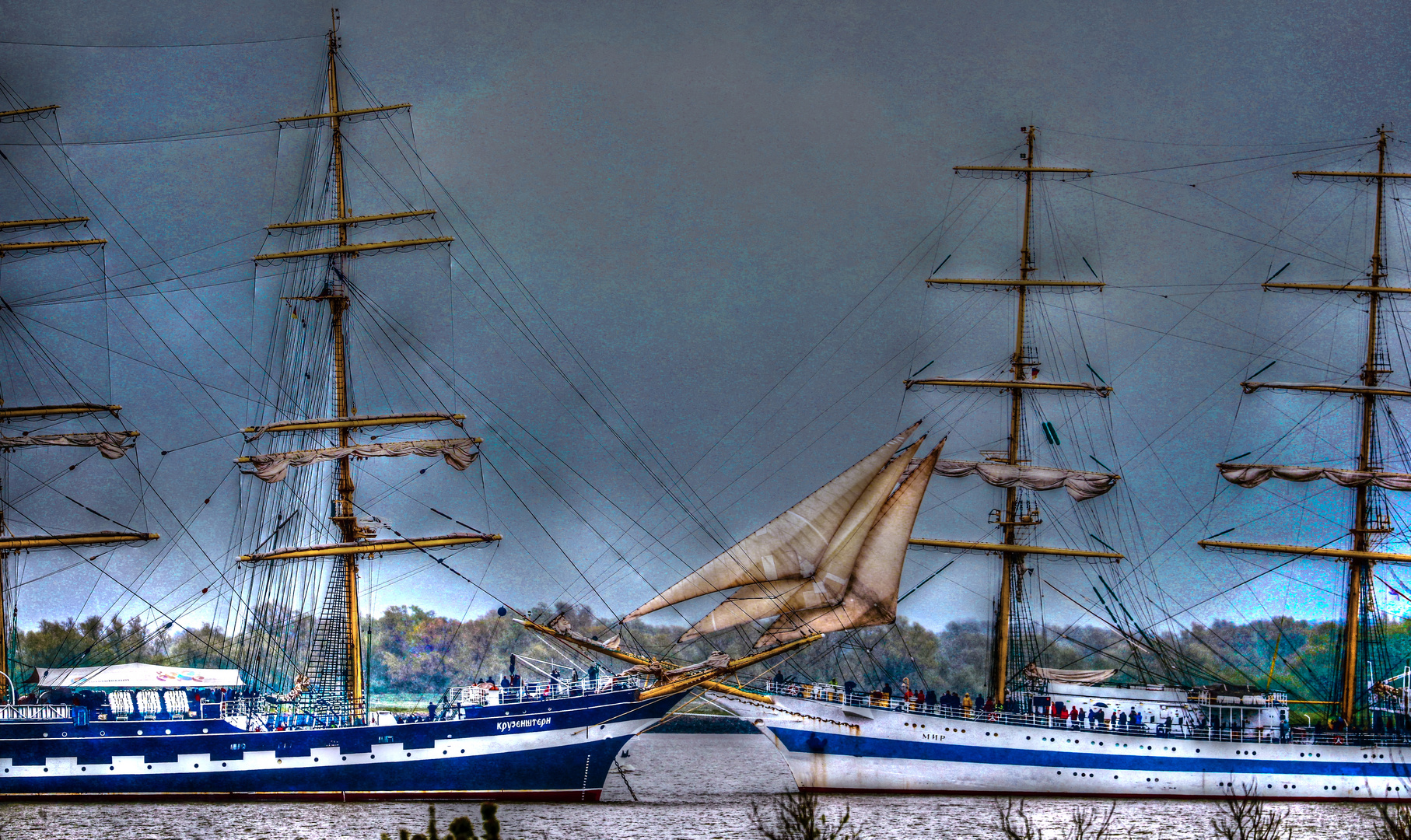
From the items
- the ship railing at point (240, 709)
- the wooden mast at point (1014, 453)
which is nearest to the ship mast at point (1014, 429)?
the wooden mast at point (1014, 453)

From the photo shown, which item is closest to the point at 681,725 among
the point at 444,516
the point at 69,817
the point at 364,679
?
the point at 364,679

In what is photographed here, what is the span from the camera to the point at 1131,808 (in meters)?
43.2

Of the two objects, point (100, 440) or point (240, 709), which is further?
point (100, 440)

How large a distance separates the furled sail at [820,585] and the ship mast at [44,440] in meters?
15.6

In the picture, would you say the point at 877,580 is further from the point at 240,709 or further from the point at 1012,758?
the point at 240,709

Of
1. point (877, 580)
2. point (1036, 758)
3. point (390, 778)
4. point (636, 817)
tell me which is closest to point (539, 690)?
point (390, 778)

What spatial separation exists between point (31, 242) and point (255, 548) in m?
10.5

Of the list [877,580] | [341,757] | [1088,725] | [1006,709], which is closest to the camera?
[341,757]

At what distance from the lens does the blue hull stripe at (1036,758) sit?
44.4m

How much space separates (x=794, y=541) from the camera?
45406 millimetres

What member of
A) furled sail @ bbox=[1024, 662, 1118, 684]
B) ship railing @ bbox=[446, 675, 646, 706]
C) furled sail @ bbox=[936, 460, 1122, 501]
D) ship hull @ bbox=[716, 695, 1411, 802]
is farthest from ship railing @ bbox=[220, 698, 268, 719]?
furled sail @ bbox=[1024, 662, 1118, 684]

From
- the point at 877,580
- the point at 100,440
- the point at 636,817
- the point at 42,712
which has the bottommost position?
the point at 636,817

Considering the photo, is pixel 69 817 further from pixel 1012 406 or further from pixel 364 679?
pixel 1012 406

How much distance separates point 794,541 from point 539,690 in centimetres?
822
